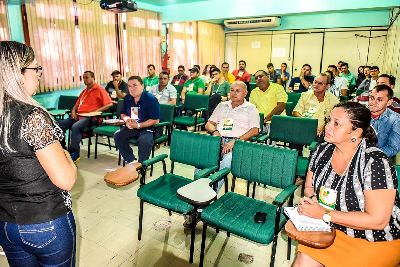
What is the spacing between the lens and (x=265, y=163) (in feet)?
8.08

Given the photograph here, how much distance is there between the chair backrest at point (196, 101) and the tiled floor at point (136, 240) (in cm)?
260

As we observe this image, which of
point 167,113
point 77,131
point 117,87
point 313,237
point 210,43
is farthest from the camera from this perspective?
point 210,43

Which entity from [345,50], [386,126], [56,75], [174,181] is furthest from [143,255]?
[345,50]

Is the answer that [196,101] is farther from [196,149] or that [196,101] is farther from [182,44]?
[182,44]

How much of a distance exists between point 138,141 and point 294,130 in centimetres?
212

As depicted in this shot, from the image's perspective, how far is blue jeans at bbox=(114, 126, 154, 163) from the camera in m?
4.00

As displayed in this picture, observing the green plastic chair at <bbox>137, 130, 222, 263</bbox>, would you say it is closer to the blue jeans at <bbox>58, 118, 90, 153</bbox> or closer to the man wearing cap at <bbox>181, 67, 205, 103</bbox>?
the blue jeans at <bbox>58, 118, 90, 153</bbox>

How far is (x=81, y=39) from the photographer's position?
6.62 metres

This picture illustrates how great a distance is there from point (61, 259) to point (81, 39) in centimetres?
647

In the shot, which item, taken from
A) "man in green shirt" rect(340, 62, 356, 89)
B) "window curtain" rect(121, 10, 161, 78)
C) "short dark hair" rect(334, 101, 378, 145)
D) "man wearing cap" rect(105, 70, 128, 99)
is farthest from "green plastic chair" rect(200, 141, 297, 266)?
"man in green shirt" rect(340, 62, 356, 89)

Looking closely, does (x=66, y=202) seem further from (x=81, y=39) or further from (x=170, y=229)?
(x=81, y=39)

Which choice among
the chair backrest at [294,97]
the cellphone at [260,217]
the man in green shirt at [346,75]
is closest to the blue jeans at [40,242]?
the cellphone at [260,217]

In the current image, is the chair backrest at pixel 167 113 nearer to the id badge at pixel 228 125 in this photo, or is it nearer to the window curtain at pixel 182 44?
the id badge at pixel 228 125

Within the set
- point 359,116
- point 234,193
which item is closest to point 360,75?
point 234,193
